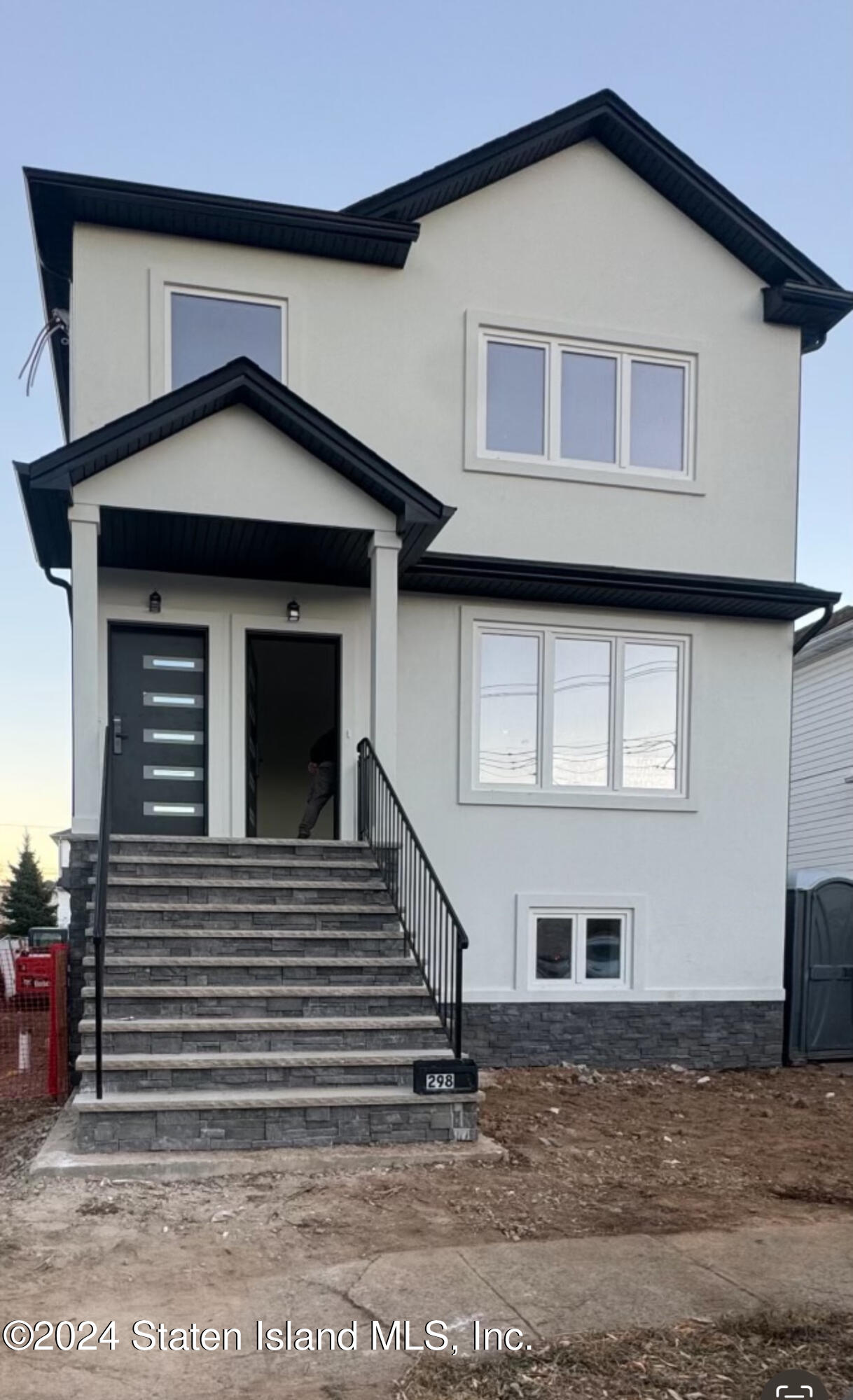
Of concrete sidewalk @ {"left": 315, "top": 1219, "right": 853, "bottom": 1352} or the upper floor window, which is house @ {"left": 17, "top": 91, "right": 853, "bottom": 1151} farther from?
concrete sidewalk @ {"left": 315, "top": 1219, "right": 853, "bottom": 1352}

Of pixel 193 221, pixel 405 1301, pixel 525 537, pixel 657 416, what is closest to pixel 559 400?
pixel 657 416

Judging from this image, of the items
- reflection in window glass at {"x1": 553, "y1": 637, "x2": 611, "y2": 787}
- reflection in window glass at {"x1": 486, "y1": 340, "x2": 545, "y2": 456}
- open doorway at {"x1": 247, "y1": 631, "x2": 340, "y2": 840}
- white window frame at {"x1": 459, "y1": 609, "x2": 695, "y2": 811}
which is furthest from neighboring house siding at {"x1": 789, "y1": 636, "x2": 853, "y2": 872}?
open doorway at {"x1": 247, "y1": 631, "x2": 340, "y2": 840}

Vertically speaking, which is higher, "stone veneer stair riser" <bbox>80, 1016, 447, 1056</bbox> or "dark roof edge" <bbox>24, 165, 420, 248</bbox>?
"dark roof edge" <bbox>24, 165, 420, 248</bbox>

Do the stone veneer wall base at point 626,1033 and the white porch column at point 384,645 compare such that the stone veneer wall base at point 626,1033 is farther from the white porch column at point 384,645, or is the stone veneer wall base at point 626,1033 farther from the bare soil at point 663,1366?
the bare soil at point 663,1366

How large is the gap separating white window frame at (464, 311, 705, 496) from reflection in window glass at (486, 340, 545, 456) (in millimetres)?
50

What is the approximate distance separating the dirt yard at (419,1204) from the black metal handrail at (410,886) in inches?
38.9

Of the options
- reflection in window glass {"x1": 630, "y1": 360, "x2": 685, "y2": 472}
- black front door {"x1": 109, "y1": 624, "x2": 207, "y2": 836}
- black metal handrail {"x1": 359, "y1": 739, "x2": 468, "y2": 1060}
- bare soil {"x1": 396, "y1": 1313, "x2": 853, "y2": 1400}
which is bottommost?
bare soil {"x1": 396, "y1": 1313, "x2": 853, "y2": 1400}

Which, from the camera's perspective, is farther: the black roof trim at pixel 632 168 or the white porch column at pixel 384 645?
the black roof trim at pixel 632 168

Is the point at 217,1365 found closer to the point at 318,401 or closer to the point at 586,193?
the point at 318,401

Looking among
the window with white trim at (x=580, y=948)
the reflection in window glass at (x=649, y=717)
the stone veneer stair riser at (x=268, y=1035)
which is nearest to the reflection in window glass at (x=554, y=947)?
the window with white trim at (x=580, y=948)

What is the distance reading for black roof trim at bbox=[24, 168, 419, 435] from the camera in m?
7.69

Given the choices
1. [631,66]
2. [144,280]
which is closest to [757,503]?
[631,66]

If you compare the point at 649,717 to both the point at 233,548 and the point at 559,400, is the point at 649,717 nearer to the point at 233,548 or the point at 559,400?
the point at 559,400

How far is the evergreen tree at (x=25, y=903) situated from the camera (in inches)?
1125
